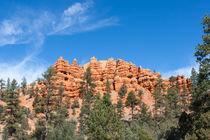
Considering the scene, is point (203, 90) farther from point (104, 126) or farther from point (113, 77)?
point (113, 77)

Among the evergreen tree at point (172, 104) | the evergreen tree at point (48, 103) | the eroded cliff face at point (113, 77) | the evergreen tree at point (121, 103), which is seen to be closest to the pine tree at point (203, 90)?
the evergreen tree at point (48, 103)

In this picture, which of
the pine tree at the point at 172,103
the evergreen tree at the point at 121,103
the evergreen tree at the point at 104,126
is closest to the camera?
the evergreen tree at the point at 104,126

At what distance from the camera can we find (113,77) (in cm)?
9319

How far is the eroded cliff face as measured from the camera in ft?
278

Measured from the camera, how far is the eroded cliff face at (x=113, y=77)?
278 ft

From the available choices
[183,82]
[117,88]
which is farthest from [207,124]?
[183,82]

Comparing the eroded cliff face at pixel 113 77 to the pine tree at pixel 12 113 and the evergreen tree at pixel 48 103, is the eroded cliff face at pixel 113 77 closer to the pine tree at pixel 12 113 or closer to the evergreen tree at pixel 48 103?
the pine tree at pixel 12 113

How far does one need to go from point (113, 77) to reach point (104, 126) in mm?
69042

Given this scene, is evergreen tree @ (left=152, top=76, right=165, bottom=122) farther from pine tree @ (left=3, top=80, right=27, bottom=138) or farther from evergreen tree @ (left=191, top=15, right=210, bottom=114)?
pine tree @ (left=3, top=80, right=27, bottom=138)

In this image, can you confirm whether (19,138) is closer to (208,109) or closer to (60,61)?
(208,109)

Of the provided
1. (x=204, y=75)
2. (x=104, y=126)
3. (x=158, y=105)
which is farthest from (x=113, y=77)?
(x=204, y=75)

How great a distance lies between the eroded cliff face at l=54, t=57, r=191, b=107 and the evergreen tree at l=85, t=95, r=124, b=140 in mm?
55177

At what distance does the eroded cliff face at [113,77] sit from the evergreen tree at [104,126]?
55177mm

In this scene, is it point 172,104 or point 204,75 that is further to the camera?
point 172,104
